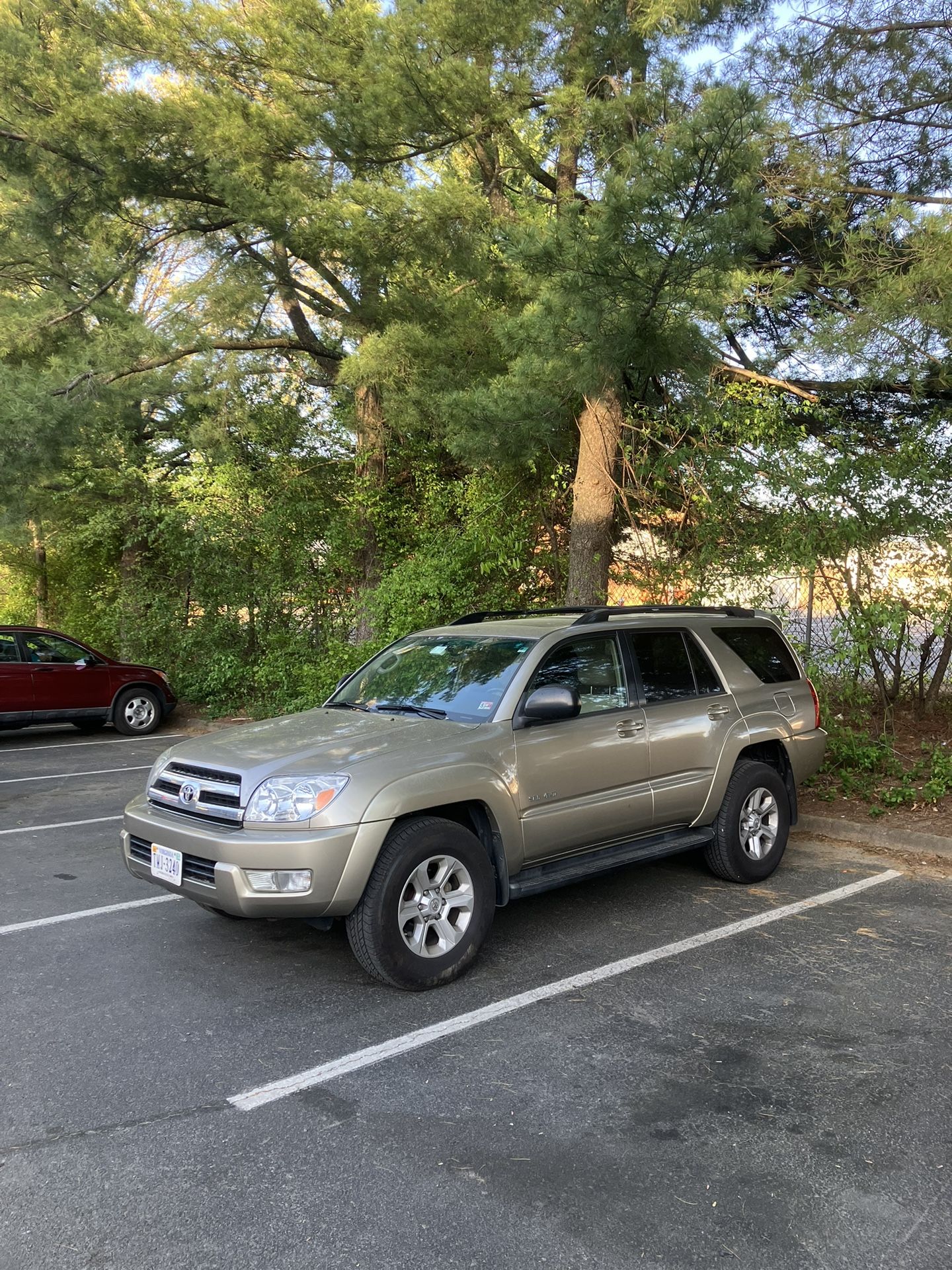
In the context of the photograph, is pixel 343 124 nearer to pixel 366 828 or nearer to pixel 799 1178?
pixel 366 828

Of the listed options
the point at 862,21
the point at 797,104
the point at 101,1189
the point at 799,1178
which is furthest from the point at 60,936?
the point at 862,21

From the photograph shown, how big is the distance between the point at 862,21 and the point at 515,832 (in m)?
7.89

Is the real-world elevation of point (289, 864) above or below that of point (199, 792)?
below

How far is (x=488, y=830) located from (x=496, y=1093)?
142cm

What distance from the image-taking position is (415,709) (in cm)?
535

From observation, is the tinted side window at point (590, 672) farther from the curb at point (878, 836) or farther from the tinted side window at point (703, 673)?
the curb at point (878, 836)

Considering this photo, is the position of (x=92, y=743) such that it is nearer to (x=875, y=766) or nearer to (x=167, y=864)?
(x=167, y=864)

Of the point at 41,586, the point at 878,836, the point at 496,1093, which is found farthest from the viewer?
the point at 41,586

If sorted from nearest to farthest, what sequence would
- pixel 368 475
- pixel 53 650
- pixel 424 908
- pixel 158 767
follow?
1. pixel 424 908
2. pixel 158 767
3. pixel 368 475
4. pixel 53 650

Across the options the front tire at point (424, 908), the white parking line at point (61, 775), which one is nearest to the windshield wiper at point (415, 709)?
the front tire at point (424, 908)

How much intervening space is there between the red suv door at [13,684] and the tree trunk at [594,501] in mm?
7432

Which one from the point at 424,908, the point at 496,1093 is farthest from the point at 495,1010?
the point at 496,1093

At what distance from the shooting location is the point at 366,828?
13.9 ft

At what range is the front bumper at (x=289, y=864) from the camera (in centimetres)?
418
